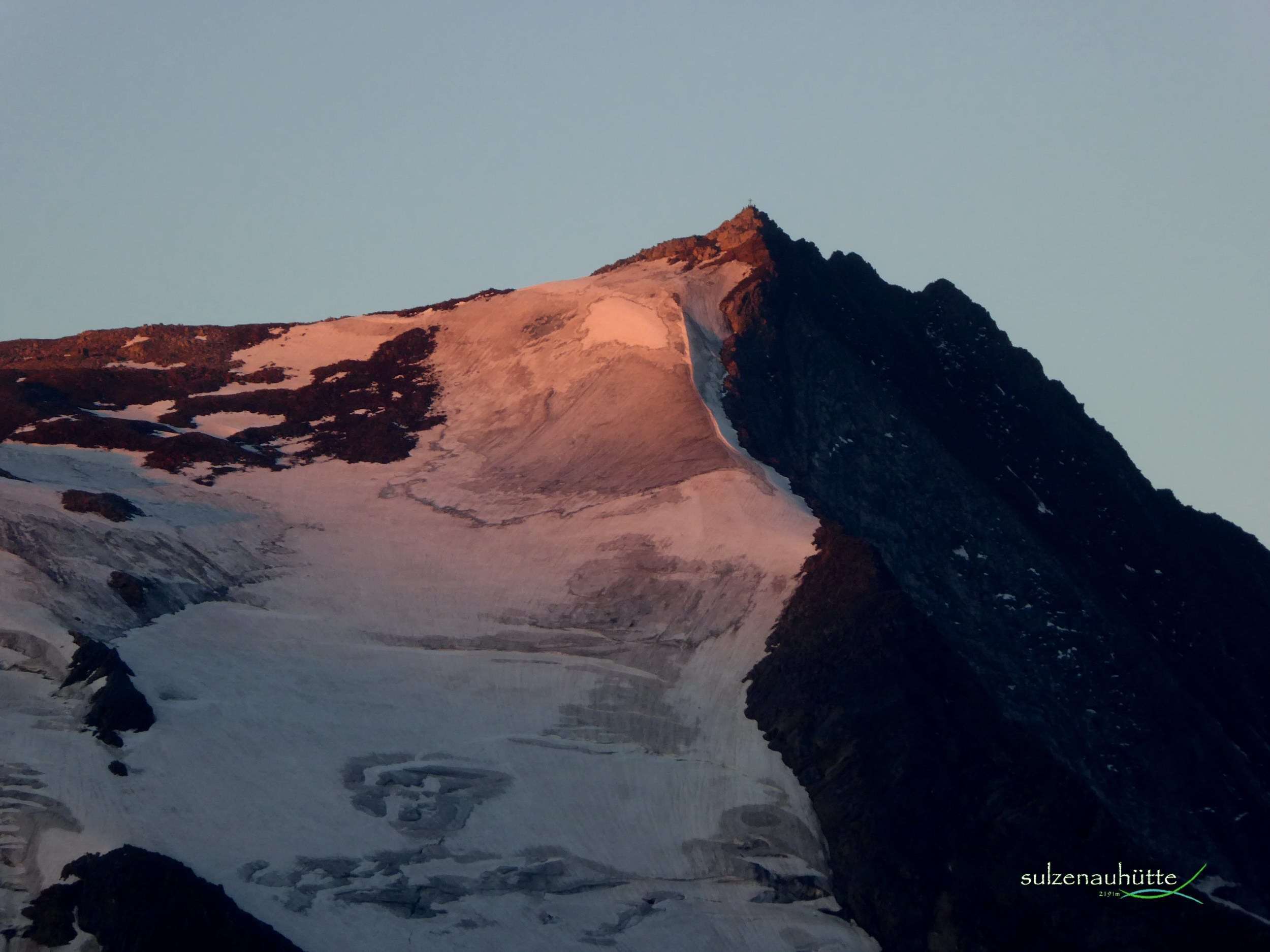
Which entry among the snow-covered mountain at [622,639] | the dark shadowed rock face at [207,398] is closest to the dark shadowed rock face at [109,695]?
the snow-covered mountain at [622,639]

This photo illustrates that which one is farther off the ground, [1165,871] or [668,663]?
[668,663]

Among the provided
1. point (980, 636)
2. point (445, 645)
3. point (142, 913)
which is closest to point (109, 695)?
point (142, 913)

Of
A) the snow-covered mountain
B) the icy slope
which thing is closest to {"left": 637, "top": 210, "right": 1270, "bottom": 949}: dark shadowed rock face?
the snow-covered mountain

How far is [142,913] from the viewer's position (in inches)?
2037

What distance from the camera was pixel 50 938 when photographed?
2036 inches

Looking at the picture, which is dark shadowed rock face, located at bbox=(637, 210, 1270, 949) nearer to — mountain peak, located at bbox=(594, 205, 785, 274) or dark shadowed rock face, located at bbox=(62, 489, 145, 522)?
mountain peak, located at bbox=(594, 205, 785, 274)

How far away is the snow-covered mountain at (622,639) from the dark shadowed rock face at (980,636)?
0.21 metres

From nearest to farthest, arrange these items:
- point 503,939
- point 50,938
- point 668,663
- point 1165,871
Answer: point 50,938
point 503,939
point 1165,871
point 668,663

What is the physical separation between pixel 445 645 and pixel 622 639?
740 centimetres

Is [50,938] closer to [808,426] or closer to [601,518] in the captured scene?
[601,518]

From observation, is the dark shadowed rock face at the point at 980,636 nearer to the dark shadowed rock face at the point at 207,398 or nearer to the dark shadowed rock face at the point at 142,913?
the dark shadowed rock face at the point at 207,398

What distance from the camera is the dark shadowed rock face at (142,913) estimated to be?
51.4 metres

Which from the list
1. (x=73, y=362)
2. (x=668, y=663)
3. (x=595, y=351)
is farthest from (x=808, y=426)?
(x=73, y=362)

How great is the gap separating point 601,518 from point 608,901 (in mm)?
27403
